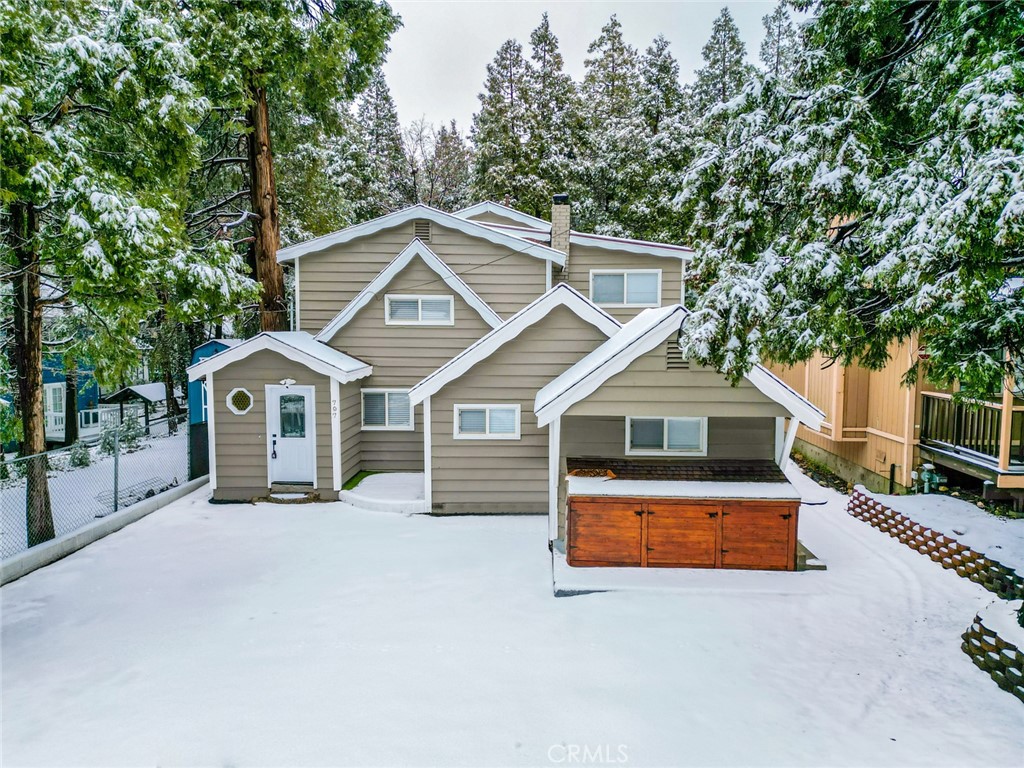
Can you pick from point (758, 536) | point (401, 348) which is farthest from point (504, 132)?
point (758, 536)

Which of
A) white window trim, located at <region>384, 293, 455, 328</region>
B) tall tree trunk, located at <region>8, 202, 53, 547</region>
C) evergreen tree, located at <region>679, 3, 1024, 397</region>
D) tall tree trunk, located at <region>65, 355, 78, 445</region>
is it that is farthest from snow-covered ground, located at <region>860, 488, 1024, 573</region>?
tall tree trunk, located at <region>65, 355, 78, 445</region>

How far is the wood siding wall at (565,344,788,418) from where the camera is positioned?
25.0 ft

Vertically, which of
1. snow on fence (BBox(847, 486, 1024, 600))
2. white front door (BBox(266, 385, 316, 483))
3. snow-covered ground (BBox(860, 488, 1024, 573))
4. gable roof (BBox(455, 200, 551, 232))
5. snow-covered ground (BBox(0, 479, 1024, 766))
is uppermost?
gable roof (BBox(455, 200, 551, 232))

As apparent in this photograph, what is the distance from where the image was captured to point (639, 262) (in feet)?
48.3

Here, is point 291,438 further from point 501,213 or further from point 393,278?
point 501,213

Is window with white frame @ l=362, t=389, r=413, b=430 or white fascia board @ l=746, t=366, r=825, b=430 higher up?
white fascia board @ l=746, t=366, r=825, b=430

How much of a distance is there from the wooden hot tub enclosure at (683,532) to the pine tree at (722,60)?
23.5 metres

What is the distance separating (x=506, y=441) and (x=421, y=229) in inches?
230

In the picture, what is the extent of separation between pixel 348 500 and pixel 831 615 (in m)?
8.39

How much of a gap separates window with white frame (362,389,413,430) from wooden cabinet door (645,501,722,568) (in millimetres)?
6995

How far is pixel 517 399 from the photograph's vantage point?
10.7 m

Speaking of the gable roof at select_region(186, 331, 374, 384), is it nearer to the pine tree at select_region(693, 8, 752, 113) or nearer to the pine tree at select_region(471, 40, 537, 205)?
the pine tree at select_region(471, 40, 537, 205)

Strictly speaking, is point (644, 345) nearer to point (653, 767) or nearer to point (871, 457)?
point (653, 767)

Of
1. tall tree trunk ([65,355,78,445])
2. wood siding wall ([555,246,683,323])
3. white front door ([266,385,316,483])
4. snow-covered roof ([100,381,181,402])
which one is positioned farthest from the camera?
snow-covered roof ([100,381,181,402])
